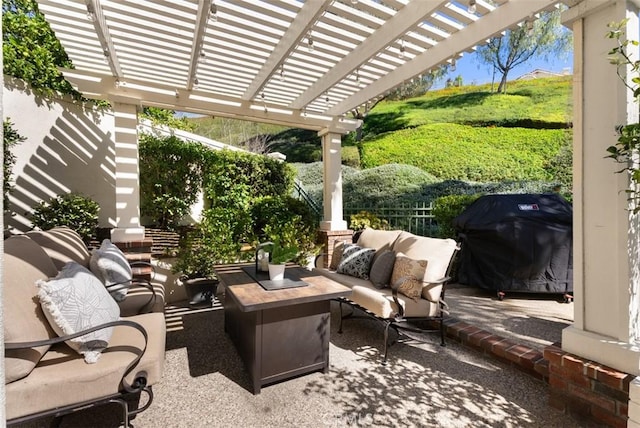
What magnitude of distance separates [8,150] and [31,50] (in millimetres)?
1912

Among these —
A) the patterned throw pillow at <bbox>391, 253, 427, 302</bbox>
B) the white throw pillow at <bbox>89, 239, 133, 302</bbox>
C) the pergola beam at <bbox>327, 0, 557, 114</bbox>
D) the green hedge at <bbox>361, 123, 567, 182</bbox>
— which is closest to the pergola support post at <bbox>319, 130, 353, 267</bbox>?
the pergola beam at <bbox>327, 0, 557, 114</bbox>

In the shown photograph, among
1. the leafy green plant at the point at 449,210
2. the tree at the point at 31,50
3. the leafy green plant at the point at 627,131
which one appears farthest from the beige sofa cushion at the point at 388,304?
the tree at the point at 31,50

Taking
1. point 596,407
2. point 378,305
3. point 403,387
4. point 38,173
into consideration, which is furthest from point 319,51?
point 38,173

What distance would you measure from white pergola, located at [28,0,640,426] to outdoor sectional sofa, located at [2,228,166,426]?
2.29m

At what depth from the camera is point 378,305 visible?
9.89 feet

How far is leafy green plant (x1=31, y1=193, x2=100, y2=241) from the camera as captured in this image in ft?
14.0

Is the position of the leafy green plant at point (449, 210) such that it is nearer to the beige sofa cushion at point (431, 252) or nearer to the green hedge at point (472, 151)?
the beige sofa cushion at point (431, 252)

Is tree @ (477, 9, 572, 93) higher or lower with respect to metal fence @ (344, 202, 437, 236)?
higher

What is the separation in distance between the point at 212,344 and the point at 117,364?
1557mm

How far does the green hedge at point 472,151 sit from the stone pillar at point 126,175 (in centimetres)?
1029

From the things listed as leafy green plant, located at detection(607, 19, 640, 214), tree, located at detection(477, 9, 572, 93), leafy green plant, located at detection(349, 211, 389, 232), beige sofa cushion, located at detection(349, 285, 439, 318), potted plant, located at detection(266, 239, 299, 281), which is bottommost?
beige sofa cushion, located at detection(349, 285, 439, 318)

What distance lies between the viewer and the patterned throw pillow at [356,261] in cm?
391

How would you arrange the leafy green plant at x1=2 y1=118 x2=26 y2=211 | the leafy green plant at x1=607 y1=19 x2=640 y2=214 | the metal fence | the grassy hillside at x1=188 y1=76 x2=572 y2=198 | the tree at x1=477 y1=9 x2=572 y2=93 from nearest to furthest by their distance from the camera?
the leafy green plant at x1=607 y1=19 x2=640 y2=214
the leafy green plant at x1=2 y1=118 x2=26 y2=211
the metal fence
the grassy hillside at x1=188 y1=76 x2=572 y2=198
the tree at x1=477 y1=9 x2=572 y2=93

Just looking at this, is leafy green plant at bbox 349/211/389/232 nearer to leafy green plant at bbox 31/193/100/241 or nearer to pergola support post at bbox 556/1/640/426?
leafy green plant at bbox 31/193/100/241
